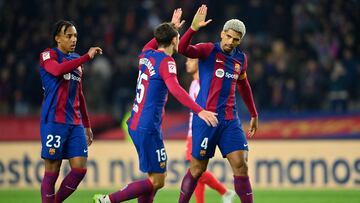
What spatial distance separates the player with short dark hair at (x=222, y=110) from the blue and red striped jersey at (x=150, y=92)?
61cm

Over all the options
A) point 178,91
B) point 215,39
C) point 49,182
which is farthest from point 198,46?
Answer: point 215,39

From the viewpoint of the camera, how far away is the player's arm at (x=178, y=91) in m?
8.16

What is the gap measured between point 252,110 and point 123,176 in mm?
5419

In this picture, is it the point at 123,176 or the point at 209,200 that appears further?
the point at 123,176

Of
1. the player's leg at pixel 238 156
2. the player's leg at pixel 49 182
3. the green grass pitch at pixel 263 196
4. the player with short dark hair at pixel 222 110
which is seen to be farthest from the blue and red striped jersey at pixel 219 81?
the green grass pitch at pixel 263 196

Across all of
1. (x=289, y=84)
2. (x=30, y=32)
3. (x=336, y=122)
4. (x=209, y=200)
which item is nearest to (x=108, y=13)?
(x=30, y=32)

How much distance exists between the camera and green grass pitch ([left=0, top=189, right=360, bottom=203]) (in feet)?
40.9

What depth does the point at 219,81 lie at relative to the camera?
30.5ft

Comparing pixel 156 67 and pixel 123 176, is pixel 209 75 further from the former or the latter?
pixel 123 176

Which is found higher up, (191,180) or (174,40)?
(174,40)

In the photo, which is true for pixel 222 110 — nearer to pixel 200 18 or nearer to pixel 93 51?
pixel 200 18

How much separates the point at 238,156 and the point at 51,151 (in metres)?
2.01

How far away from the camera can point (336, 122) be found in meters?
15.1

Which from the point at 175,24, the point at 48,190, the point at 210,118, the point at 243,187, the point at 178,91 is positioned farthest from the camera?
the point at 243,187
